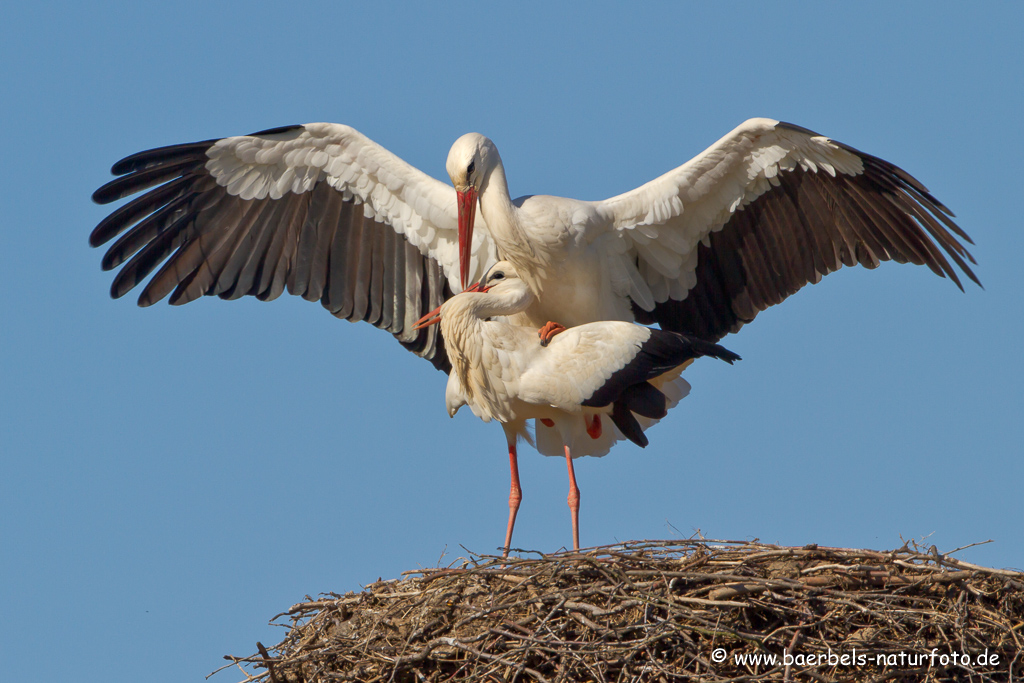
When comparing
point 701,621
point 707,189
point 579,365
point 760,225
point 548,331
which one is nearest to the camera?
point 701,621

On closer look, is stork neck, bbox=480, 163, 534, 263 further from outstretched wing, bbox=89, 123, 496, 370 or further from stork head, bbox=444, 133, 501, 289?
outstretched wing, bbox=89, 123, 496, 370

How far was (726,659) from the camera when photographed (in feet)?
17.9

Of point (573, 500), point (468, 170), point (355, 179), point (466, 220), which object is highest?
point (355, 179)

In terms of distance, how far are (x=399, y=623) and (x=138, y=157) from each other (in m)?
3.37

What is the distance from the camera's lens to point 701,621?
216 inches

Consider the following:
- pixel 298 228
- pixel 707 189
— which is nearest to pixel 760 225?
pixel 707 189

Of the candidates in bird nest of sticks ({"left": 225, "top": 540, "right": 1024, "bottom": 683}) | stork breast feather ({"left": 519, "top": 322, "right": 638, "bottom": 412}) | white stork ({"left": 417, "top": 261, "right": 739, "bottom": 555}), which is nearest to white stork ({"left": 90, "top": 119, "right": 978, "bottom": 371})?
white stork ({"left": 417, "top": 261, "right": 739, "bottom": 555})

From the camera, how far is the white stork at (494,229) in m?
7.43

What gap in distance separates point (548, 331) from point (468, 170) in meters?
1.05

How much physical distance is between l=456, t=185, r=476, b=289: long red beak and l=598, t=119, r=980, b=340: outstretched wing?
2.57 ft

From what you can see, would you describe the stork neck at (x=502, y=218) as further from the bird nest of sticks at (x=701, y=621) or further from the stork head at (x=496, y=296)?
the bird nest of sticks at (x=701, y=621)

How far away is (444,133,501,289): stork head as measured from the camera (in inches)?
290

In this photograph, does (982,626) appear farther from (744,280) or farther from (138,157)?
(138,157)

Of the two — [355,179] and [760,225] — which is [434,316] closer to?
[355,179]
